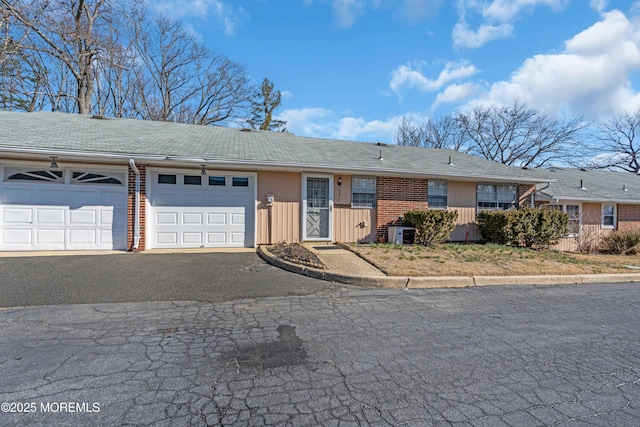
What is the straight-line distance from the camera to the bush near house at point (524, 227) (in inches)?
435

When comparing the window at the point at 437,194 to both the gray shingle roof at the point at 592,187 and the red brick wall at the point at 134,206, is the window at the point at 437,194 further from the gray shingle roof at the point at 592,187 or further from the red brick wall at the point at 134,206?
the red brick wall at the point at 134,206

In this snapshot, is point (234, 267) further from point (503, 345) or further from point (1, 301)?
point (503, 345)

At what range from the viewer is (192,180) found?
952 centimetres

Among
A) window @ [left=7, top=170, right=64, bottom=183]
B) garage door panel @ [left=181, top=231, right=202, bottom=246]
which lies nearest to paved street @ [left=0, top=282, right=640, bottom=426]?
garage door panel @ [left=181, top=231, right=202, bottom=246]

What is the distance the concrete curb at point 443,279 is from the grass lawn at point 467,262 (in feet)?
0.74

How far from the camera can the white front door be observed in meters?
10.5

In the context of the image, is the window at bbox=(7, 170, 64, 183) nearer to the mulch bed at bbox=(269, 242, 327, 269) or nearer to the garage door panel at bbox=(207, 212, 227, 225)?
the garage door panel at bbox=(207, 212, 227, 225)

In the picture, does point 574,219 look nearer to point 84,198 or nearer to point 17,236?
point 84,198

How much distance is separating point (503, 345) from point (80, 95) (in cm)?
2512

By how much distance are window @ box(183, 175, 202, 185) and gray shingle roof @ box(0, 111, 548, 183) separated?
0.74 meters

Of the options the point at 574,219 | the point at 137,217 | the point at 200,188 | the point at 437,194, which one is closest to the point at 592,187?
the point at 574,219

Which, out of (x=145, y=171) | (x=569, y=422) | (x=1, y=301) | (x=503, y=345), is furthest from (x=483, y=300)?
(x=145, y=171)

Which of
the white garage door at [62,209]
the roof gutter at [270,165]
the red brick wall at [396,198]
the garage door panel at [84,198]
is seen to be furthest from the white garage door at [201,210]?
the red brick wall at [396,198]

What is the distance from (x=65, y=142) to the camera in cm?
860
